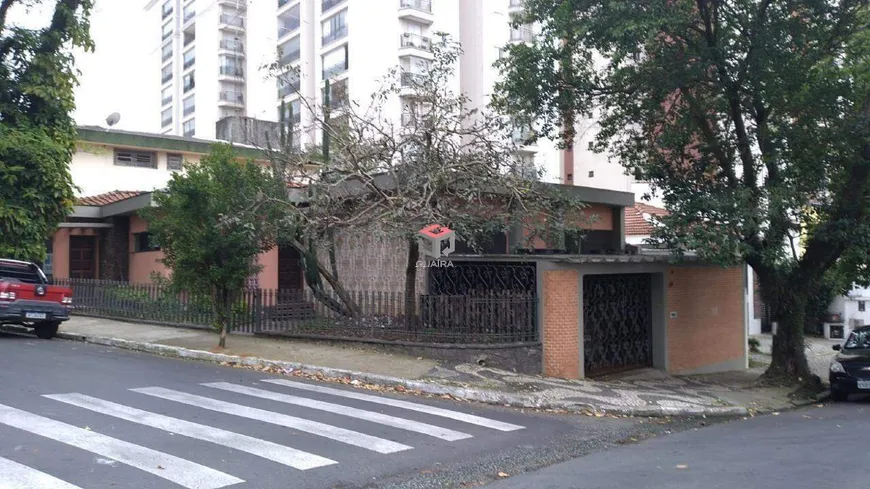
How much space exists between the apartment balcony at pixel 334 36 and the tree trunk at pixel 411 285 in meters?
35.3

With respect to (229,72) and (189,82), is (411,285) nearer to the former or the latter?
(229,72)

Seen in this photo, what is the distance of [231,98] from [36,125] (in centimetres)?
4291

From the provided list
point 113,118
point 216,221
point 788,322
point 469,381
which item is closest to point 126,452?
point 469,381

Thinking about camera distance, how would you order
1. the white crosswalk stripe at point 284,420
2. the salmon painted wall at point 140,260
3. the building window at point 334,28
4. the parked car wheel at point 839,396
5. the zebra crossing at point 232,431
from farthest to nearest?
the building window at point 334,28 → the salmon painted wall at point 140,260 → the parked car wheel at point 839,396 → the white crosswalk stripe at point 284,420 → the zebra crossing at point 232,431

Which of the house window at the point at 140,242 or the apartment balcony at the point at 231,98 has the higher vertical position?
the apartment balcony at the point at 231,98

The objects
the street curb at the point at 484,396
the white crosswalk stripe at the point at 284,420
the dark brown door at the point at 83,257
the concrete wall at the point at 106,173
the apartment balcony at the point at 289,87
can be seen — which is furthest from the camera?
the concrete wall at the point at 106,173

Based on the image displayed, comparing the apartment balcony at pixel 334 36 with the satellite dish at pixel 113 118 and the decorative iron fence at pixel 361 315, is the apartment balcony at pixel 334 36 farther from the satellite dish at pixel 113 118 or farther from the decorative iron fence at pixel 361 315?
the decorative iron fence at pixel 361 315

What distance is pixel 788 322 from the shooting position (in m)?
15.1

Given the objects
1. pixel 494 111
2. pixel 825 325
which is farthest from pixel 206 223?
pixel 825 325

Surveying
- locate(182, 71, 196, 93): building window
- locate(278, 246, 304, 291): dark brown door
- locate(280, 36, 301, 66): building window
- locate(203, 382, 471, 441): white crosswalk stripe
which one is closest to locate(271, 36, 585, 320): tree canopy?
locate(203, 382, 471, 441): white crosswalk stripe

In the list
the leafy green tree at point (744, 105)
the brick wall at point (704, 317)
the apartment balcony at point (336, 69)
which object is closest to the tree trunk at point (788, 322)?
the leafy green tree at point (744, 105)

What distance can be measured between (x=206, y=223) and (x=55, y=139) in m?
8.63

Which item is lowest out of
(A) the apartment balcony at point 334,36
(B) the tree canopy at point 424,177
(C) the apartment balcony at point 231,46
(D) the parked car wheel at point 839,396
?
(D) the parked car wheel at point 839,396

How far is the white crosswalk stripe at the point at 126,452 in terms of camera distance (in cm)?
606
